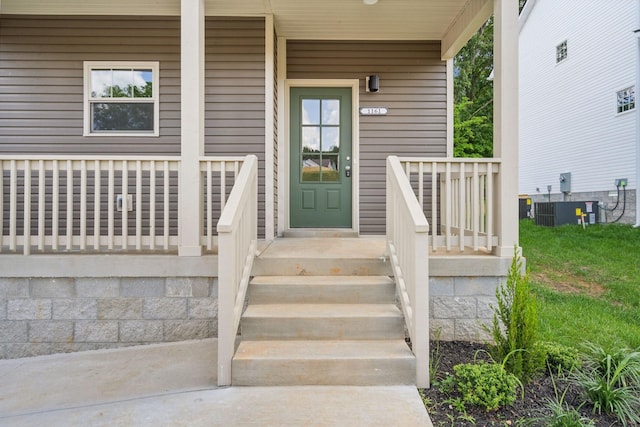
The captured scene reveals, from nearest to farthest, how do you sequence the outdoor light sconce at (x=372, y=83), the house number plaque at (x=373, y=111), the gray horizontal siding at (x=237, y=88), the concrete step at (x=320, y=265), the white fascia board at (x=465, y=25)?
the concrete step at (x=320, y=265) < the white fascia board at (x=465, y=25) < the gray horizontal siding at (x=237, y=88) < the outdoor light sconce at (x=372, y=83) < the house number plaque at (x=373, y=111)

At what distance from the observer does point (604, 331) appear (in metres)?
3.46

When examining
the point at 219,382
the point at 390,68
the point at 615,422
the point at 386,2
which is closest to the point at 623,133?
the point at 390,68

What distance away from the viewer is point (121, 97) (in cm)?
475

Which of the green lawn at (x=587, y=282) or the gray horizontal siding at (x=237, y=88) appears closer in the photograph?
the green lawn at (x=587, y=282)

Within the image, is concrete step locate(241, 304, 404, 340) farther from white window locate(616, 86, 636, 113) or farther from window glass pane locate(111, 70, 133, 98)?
white window locate(616, 86, 636, 113)

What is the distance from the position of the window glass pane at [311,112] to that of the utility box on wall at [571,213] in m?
6.55

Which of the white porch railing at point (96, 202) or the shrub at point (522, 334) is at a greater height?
the white porch railing at point (96, 202)

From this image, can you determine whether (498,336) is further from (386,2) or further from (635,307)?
(386,2)

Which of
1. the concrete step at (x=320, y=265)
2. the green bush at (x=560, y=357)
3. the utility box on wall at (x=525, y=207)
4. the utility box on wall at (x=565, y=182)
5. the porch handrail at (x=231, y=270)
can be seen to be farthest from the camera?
the utility box on wall at (x=525, y=207)

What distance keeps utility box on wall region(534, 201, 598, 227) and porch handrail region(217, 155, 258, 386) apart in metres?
8.31

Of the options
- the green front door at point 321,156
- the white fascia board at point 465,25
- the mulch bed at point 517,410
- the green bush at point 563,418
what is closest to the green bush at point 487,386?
the mulch bed at point 517,410

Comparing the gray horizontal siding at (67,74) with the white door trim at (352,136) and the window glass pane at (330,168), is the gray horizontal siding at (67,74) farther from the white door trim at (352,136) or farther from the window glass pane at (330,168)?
the window glass pane at (330,168)

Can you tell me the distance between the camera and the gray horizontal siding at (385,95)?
16.9ft

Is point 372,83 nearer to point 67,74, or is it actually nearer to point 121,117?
point 121,117
